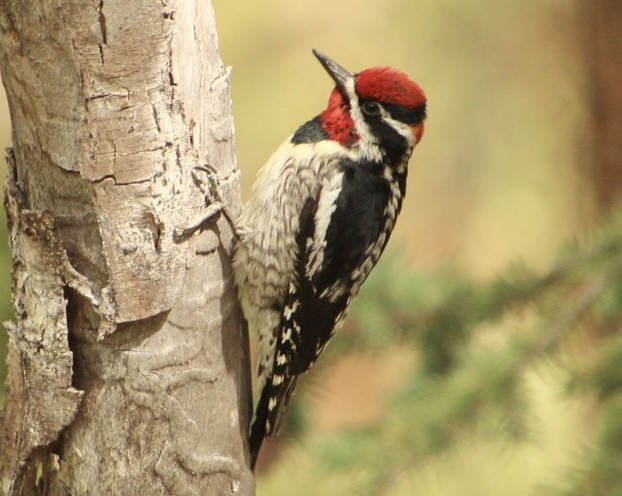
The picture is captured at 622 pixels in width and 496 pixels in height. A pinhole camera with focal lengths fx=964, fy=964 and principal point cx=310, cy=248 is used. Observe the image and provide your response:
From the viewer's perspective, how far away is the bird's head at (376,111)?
7.45 feet

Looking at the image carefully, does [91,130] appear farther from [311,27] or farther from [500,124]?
[500,124]

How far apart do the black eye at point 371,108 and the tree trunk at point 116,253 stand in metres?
0.41

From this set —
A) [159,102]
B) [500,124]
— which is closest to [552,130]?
[500,124]

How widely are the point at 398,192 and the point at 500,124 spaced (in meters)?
2.35

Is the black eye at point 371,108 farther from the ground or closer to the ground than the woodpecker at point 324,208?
farther from the ground

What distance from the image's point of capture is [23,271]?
6.03 feet

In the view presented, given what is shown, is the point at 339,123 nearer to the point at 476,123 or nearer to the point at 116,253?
the point at 116,253

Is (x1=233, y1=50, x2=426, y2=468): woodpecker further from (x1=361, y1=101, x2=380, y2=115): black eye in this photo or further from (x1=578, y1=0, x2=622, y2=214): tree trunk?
(x1=578, y1=0, x2=622, y2=214): tree trunk

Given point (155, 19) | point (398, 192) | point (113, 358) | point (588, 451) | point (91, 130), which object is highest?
point (155, 19)

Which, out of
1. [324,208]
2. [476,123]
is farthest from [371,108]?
[476,123]

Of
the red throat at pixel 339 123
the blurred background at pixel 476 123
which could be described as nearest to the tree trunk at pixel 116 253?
the red throat at pixel 339 123

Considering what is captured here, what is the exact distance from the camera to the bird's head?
7.45ft

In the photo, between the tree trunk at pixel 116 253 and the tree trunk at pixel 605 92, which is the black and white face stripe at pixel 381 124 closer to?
the tree trunk at pixel 116 253

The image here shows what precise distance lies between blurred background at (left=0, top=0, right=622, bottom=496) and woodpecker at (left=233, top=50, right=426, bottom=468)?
3.99 feet
